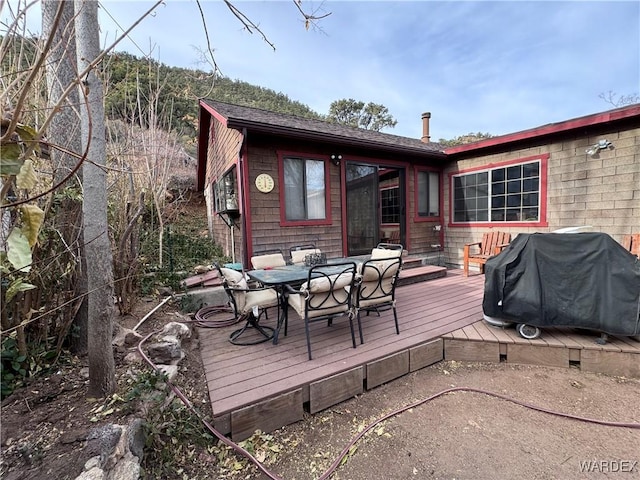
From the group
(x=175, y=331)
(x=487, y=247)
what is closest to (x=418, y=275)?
(x=487, y=247)

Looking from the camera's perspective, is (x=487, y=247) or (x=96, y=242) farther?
(x=487, y=247)

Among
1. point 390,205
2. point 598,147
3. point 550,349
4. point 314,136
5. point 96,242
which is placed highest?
point 314,136

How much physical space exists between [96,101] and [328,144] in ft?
13.2

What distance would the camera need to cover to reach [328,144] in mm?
5324

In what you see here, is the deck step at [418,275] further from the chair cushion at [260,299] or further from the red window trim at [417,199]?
the chair cushion at [260,299]

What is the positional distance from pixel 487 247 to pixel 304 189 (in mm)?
4139

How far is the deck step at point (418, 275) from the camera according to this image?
5.34 m

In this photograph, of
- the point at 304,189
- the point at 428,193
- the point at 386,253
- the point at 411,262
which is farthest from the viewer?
the point at 428,193

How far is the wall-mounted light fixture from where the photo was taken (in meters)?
4.81

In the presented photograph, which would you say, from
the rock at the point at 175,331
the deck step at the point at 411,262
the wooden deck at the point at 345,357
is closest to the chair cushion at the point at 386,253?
the wooden deck at the point at 345,357

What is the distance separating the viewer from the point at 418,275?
5484mm

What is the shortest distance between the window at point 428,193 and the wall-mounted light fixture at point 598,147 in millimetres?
2789

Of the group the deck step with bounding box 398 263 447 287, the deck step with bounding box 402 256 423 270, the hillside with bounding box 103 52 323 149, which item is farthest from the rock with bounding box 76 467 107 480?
the deck step with bounding box 402 256 423 270

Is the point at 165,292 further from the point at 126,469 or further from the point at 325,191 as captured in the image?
the point at 126,469
